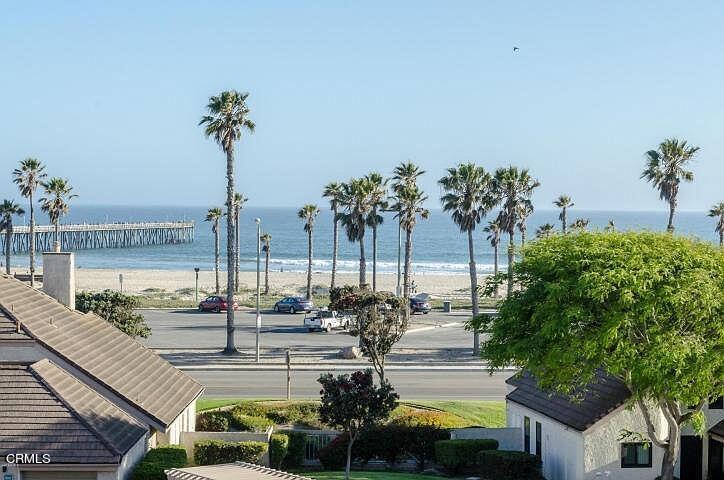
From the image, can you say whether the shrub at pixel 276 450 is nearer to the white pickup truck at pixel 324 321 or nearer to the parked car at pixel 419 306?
the white pickup truck at pixel 324 321

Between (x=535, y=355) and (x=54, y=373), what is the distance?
12645 millimetres

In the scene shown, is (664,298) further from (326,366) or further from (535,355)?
(326,366)

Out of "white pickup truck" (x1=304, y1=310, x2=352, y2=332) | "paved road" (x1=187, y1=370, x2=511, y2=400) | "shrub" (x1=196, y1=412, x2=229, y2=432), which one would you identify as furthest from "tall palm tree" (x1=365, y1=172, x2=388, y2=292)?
"shrub" (x1=196, y1=412, x2=229, y2=432)

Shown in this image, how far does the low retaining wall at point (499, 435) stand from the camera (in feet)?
109

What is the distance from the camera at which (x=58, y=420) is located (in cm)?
2419

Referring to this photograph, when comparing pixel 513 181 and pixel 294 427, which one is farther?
pixel 513 181

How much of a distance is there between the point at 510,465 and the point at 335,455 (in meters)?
5.88

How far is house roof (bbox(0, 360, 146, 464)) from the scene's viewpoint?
23.4 m

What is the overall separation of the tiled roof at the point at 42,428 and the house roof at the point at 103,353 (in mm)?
1822

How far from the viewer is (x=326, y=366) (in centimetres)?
5200

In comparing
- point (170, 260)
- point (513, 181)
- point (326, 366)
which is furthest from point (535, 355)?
point (170, 260)

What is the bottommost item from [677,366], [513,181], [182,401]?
[182,401]

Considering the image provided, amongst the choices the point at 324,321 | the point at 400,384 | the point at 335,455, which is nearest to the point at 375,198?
the point at 324,321

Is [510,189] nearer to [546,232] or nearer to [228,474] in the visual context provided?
[546,232]
